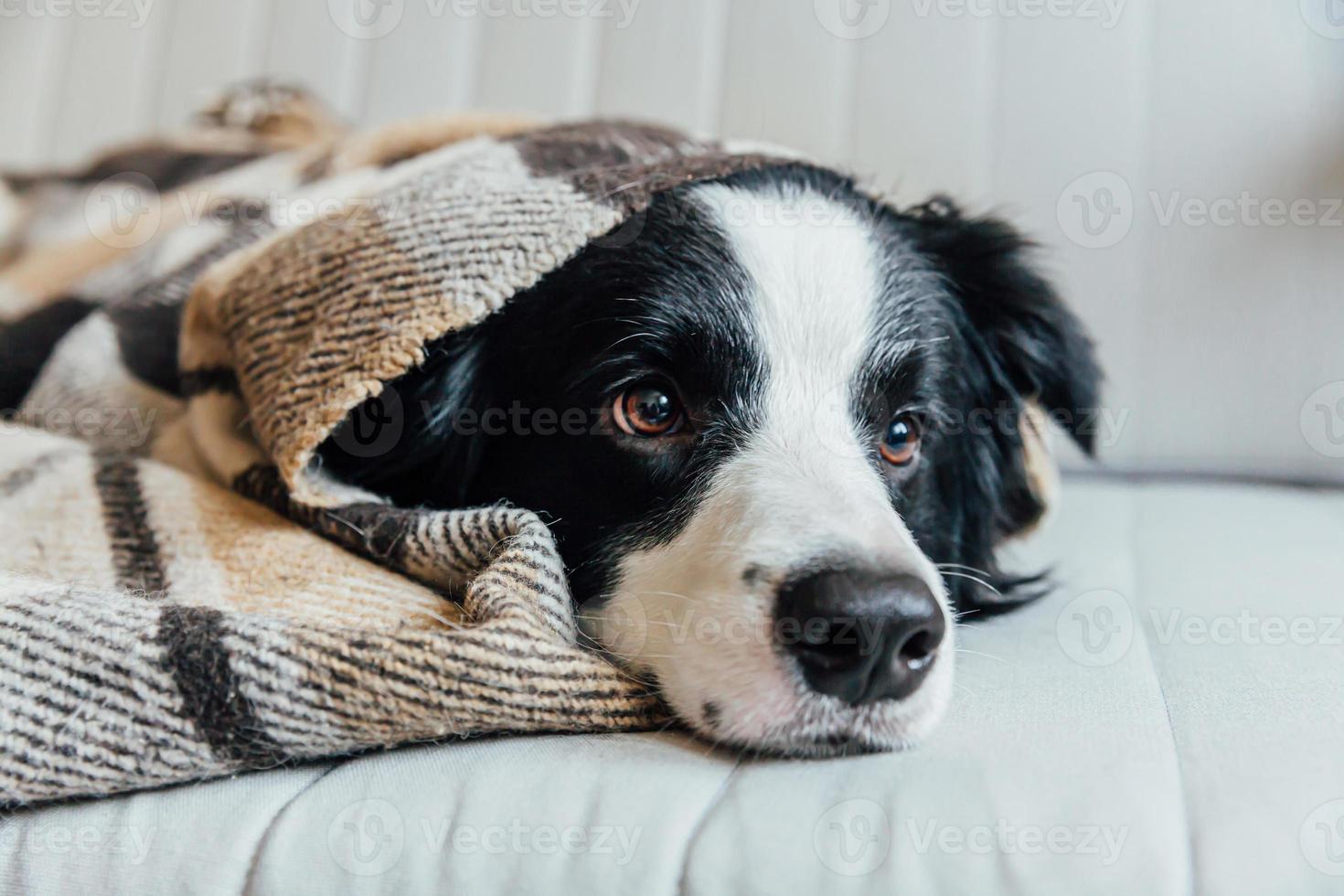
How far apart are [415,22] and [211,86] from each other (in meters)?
0.57

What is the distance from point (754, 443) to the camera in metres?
1.16

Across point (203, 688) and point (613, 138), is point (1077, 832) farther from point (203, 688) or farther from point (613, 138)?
point (613, 138)

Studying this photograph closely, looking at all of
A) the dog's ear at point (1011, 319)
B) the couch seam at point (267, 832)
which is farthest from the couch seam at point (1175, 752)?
the couch seam at point (267, 832)

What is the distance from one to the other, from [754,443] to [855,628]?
1.01ft

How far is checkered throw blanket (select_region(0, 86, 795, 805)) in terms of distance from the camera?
2.91 feet

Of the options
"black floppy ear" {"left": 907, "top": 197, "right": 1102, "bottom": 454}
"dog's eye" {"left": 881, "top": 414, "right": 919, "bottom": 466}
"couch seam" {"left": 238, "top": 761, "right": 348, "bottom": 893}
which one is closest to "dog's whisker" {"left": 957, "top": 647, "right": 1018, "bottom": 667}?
"dog's eye" {"left": 881, "top": 414, "right": 919, "bottom": 466}

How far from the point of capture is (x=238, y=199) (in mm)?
1825

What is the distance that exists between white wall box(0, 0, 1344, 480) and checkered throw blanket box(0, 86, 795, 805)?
68cm

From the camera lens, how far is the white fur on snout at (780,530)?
93 cm

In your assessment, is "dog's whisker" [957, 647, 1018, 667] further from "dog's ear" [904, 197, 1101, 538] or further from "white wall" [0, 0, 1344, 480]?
"white wall" [0, 0, 1344, 480]

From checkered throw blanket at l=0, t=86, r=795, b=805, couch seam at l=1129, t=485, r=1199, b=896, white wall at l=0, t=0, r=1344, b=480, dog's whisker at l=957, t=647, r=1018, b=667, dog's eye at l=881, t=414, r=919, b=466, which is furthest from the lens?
white wall at l=0, t=0, r=1344, b=480

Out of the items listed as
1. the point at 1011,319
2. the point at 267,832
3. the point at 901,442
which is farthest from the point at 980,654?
the point at 267,832

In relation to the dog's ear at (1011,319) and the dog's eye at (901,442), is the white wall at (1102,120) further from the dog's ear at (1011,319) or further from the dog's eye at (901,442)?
the dog's eye at (901,442)

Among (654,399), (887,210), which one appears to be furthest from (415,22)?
(654,399)
